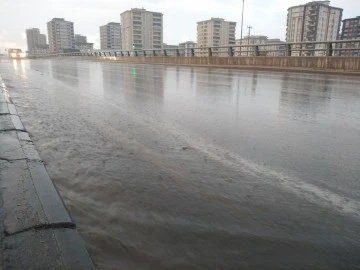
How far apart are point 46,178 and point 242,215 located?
75.4 inches

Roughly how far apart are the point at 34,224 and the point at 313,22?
13516cm

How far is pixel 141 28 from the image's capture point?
176125 mm

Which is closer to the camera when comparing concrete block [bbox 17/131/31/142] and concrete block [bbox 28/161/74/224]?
concrete block [bbox 28/161/74/224]

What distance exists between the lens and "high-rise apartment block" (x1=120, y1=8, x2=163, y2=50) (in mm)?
170125

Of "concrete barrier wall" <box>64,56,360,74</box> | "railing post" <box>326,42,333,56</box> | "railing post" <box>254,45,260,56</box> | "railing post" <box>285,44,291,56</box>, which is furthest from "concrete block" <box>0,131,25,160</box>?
"railing post" <box>254,45,260,56</box>

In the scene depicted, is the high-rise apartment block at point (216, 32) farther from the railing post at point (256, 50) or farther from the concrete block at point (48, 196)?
the concrete block at point (48, 196)

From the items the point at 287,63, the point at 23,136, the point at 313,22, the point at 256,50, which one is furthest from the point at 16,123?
the point at 313,22

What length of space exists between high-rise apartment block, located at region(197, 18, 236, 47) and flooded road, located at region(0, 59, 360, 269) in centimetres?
18161

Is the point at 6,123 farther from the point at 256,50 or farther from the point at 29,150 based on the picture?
the point at 256,50

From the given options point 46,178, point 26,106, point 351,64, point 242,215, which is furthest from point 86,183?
point 351,64

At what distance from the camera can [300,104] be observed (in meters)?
7.91

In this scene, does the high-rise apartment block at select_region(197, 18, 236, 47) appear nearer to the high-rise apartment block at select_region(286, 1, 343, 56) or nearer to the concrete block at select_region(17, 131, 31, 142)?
the high-rise apartment block at select_region(286, 1, 343, 56)

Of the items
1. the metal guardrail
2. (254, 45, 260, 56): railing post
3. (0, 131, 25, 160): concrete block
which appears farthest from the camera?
(254, 45, 260, 56): railing post

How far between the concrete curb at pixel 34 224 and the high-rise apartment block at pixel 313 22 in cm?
12589
